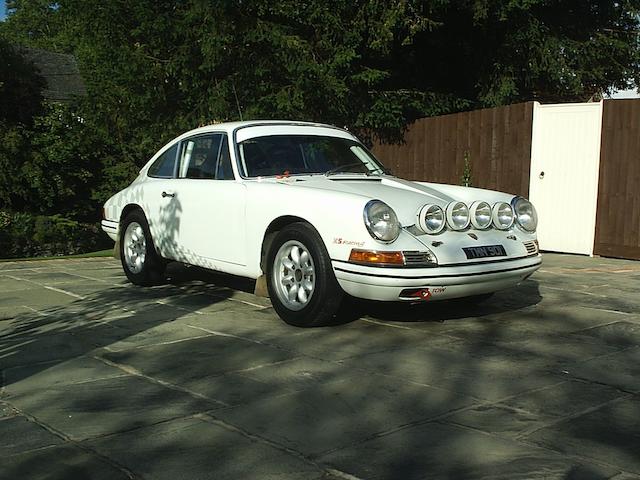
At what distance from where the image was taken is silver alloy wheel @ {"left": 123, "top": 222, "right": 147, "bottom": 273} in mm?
7781

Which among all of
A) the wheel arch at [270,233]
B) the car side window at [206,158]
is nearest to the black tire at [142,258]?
the car side window at [206,158]

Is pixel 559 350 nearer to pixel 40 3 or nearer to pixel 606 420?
pixel 606 420

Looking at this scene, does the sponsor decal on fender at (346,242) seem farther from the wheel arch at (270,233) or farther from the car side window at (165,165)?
the car side window at (165,165)

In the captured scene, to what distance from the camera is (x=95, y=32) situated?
1476cm

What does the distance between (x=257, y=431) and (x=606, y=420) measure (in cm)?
172

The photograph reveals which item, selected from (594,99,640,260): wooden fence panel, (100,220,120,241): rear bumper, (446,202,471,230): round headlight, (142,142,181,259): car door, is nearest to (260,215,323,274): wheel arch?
(446,202,471,230): round headlight

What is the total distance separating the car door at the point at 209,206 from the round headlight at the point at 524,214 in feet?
7.32

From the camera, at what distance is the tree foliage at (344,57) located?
12.5 metres

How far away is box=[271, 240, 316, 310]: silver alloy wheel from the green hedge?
1301 cm

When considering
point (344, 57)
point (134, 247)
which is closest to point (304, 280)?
point (134, 247)

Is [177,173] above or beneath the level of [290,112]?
beneath

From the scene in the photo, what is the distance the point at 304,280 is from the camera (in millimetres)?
5746

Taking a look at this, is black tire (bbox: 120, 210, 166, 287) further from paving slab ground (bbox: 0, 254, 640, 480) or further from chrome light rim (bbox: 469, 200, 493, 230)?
chrome light rim (bbox: 469, 200, 493, 230)

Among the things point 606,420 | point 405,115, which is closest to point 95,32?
point 405,115
